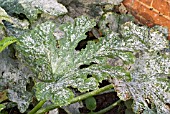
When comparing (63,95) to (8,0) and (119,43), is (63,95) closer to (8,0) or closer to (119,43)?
(119,43)

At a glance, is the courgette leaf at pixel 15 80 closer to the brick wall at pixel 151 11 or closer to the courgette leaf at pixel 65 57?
the courgette leaf at pixel 65 57

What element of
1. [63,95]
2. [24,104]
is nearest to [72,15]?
[24,104]

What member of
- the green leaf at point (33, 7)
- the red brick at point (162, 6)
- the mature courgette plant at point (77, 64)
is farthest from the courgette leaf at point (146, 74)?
the red brick at point (162, 6)

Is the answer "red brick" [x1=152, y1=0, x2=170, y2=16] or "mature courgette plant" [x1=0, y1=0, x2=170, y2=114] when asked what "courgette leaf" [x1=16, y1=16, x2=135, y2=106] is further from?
"red brick" [x1=152, y1=0, x2=170, y2=16]

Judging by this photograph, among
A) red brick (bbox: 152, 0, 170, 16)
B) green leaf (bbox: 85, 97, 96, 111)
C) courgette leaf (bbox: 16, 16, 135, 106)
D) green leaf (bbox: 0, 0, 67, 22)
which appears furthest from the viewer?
red brick (bbox: 152, 0, 170, 16)

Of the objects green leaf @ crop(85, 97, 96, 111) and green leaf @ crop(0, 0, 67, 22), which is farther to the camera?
green leaf @ crop(85, 97, 96, 111)

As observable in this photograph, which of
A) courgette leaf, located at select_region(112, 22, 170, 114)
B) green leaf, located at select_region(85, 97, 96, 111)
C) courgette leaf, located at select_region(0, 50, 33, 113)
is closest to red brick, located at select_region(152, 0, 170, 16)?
courgette leaf, located at select_region(112, 22, 170, 114)
